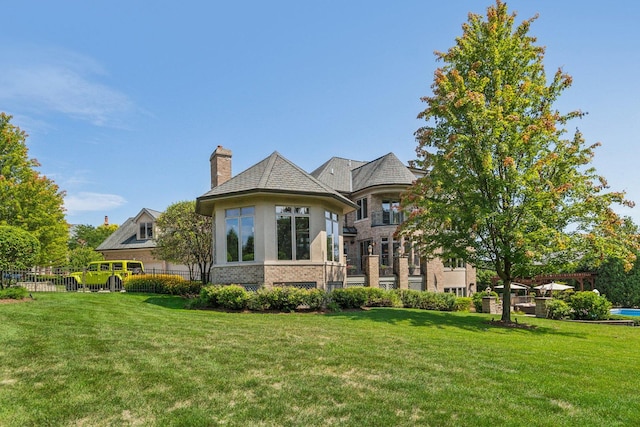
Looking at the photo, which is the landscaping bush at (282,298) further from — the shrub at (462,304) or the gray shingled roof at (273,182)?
the shrub at (462,304)

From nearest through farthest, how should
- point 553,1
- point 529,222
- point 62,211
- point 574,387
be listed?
point 574,387, point 553,1, point 529,222, point 62,211

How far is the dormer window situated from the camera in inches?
1464

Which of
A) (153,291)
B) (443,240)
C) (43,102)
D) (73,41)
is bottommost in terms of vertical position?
(153,291)

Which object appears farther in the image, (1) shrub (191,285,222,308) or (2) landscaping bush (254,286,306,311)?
(1) shrub (191,285,222,308)

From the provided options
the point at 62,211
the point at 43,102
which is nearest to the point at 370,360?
the point at 43,102

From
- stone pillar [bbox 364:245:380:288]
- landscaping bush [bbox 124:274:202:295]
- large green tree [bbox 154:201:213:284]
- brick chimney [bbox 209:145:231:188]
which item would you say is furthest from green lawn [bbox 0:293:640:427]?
large green tree [bbox 154:201:213:284]

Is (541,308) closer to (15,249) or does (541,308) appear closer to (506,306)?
(506,306)

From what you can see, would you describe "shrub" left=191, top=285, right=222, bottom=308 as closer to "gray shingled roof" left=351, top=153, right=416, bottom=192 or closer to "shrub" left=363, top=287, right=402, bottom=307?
"shrub" left=363, top=287, right=402, bottom=307

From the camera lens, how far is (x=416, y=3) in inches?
477

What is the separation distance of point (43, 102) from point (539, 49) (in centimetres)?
1775

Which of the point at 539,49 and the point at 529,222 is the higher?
the point at 539,49

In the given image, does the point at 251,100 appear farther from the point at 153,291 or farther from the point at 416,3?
the point at 153,291

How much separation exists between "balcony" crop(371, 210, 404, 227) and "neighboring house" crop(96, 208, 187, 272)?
53.8ft

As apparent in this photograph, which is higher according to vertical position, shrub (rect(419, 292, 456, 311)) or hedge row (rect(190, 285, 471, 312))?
hedge row (rect(190, 285, 471, 312))
